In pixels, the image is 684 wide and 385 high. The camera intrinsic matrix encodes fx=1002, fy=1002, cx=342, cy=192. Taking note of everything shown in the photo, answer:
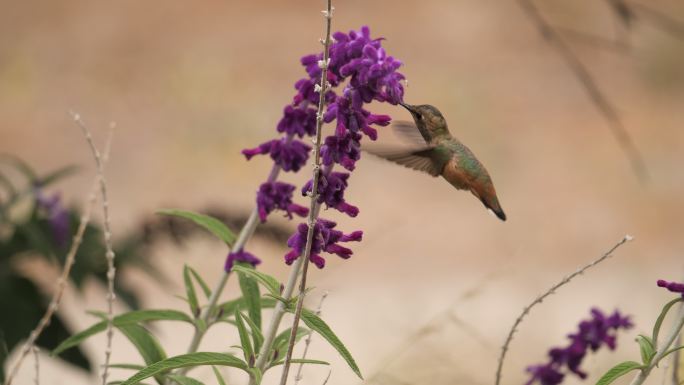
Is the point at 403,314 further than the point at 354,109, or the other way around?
the point at 403,314

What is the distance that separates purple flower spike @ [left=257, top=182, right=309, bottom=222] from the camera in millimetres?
1504

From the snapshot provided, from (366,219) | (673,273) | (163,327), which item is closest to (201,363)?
(163,327)

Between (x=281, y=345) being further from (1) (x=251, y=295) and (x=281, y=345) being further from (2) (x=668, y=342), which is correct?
(2) (x=668, y=342)

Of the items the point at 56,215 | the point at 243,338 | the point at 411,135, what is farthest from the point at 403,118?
the point at 243,338

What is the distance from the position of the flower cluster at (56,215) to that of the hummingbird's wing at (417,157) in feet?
3.68

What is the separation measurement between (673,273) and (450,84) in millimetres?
3387

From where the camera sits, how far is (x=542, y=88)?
10.8 meters

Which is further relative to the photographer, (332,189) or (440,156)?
(440,156)

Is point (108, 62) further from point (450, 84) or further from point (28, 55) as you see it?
point (450, 84)

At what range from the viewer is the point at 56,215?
2.55m

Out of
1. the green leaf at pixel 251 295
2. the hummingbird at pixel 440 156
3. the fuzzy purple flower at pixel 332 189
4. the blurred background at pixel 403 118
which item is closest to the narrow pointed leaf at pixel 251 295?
the green leaf at pixel 251 295

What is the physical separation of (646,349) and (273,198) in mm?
583

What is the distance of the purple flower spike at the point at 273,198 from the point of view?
150 cm

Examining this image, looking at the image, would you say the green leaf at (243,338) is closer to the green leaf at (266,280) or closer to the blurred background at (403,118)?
the green leaf at (266,280)
